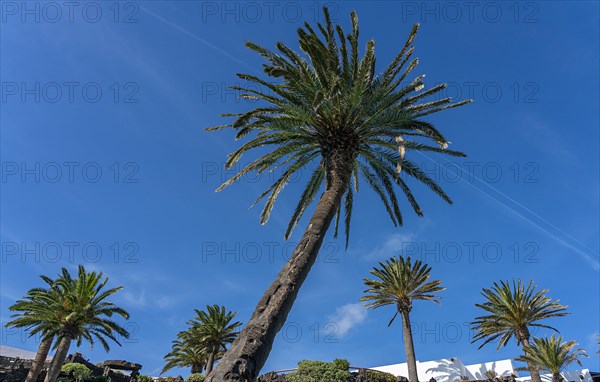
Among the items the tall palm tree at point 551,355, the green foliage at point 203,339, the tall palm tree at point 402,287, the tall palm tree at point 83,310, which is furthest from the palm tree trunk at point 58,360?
the tall palm tree at point 551,355

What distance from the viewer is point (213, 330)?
4031cm

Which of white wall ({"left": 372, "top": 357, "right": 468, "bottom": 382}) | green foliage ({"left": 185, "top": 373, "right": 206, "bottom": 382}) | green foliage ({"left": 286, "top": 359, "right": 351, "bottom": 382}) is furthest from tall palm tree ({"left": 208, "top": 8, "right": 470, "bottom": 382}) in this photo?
white wall ({"left": 372, "top": 357, "right": 468, "bottom": 382})

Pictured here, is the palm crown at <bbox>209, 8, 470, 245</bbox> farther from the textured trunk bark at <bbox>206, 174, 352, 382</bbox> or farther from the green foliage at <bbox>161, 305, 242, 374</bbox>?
the green foliage at <bbox>161, 305, 242, 374</bbox>

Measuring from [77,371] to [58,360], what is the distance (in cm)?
564

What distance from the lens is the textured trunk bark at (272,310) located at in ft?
23.7

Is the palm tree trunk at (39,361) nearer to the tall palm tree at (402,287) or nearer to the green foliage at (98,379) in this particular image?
the green foliage at (98,379)

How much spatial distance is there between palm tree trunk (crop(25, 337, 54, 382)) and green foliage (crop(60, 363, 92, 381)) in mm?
2256

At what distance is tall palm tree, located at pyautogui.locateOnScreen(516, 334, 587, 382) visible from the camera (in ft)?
118

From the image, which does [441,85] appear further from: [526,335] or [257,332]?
[526,335]

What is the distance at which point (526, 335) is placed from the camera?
36.2 meters

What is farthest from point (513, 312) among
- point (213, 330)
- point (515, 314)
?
point (213, 330)

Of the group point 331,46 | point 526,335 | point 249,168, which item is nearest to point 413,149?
point 331,46

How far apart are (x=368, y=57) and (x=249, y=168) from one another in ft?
20.3

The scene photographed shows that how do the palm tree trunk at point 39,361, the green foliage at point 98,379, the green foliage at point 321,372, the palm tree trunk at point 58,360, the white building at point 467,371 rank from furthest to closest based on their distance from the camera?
the white building at point 467,371, the green foliage at point 98,379, the palm tree trunk at point 39,361, the palm tree trunk at point 58,360, the green foliage at point 321,372
